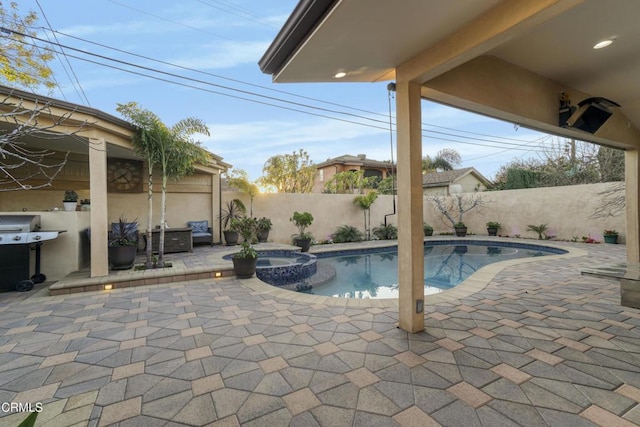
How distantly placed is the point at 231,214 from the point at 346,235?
4.99m

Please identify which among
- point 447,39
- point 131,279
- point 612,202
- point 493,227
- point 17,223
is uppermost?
point 447,39

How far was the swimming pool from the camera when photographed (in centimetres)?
671

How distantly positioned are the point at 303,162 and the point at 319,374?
49.9 feet

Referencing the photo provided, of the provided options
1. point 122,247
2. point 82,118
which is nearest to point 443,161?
point 122,247

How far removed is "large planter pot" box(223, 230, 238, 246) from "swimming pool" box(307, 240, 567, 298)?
3.24m

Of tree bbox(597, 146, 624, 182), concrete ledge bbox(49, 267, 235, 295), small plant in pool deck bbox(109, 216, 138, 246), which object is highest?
tree bbox(597, 146, 624, 182)

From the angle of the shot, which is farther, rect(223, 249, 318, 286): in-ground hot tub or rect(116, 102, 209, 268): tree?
rect(223, 249, 318, 286): in-ground hot tub

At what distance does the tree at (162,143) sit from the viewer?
6.17m

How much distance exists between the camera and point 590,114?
4523mm

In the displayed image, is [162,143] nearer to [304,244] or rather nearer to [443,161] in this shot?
[304,244]

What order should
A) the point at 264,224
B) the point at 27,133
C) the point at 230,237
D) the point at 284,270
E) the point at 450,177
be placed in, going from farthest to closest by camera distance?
the point at 450,177
the point at 264,224
the point at 230,237
the point at 284,270
the point at 27,133

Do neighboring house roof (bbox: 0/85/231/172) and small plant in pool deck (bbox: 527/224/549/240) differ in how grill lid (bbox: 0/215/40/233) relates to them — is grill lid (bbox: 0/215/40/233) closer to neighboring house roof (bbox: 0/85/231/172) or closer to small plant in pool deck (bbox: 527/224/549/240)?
neighboring house roof (bbox: 0/85/231/172)

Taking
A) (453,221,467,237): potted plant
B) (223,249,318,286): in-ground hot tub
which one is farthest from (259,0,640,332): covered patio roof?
(453,221,467,237): potted plant

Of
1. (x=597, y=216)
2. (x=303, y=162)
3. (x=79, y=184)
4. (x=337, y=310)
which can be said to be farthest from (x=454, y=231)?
(x=79, y=184)
